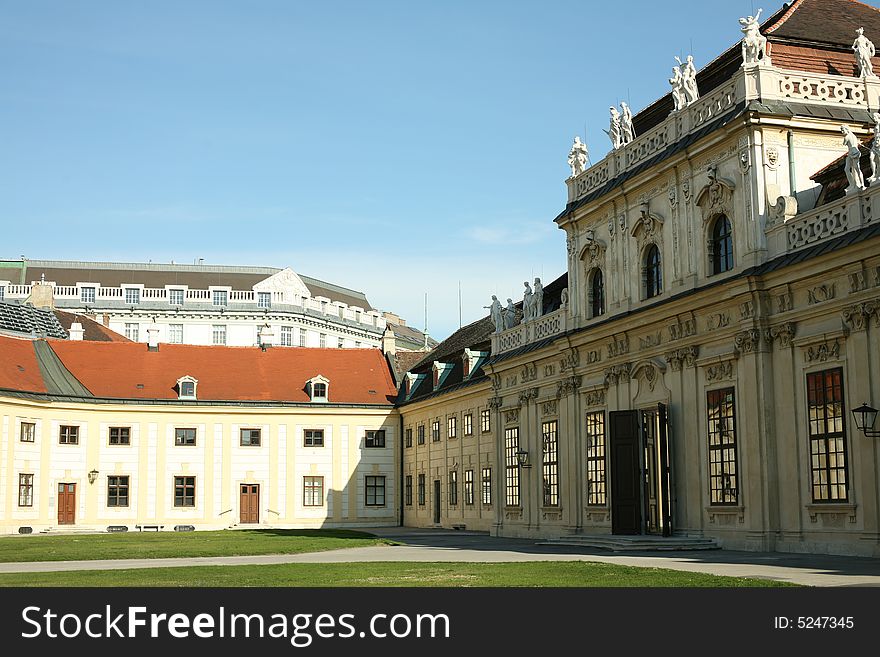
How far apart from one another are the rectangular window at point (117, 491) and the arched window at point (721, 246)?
37311mm

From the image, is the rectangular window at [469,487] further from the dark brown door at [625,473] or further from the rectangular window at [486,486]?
the dark brown door at [625,473]

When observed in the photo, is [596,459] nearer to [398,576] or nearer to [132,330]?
[398,576]

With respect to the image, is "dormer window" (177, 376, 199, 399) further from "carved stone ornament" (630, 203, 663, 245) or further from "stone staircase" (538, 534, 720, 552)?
"stone staircase" (538, 534, 720, 552)

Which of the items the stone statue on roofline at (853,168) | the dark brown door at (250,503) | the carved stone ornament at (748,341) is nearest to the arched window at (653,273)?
the carved stone ornament at (748,341)

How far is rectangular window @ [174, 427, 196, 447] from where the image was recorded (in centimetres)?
5878

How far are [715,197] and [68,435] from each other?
37.9 m

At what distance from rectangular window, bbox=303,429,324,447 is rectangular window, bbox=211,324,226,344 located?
38535 mm

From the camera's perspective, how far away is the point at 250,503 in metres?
59.4

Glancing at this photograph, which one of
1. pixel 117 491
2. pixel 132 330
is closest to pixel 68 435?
pixel 117 491

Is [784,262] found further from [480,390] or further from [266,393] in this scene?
[266,393]

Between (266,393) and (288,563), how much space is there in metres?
36.9

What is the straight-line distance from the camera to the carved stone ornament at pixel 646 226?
32188mm

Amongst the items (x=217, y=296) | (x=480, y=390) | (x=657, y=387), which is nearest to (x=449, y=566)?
(x=657, y=387)

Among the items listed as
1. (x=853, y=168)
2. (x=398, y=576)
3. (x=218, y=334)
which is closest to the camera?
(x=398, y=576)
